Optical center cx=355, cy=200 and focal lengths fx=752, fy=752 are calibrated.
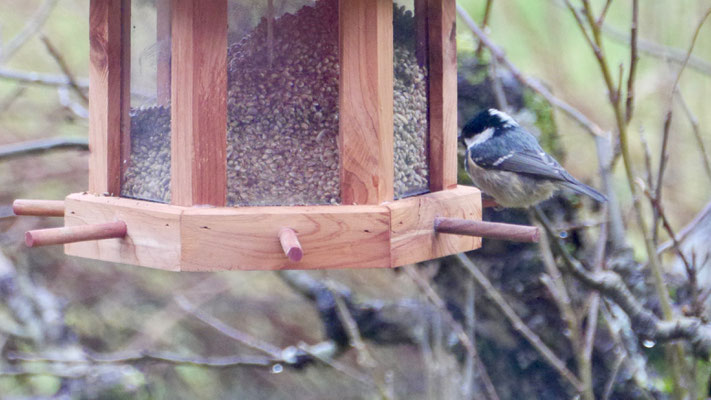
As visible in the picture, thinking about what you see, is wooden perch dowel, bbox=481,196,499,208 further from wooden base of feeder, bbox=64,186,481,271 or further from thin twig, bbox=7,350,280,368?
thin twig, bbox=7,350,280,368

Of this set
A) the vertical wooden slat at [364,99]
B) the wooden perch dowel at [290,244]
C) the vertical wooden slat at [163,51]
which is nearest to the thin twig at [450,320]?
the vertical wooden slat at [364,99]

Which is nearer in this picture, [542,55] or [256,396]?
[542,55]

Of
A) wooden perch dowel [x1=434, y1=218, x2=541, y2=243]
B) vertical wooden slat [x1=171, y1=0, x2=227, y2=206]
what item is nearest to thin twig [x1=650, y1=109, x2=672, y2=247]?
wooden perch dowel [x1=434, y1=218, x2=541, y2=243]

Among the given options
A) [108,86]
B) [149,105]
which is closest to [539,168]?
[149,105]

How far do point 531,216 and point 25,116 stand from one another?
2847 millimetres

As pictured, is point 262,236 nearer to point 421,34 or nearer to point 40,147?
point 421,34

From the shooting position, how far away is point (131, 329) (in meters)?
4.54

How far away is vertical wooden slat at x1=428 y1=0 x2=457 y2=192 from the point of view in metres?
2.62

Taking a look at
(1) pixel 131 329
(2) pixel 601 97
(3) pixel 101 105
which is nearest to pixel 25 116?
(1) pixel 131 329

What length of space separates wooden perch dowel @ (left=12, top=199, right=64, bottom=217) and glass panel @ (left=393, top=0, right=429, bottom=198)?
1.16 m

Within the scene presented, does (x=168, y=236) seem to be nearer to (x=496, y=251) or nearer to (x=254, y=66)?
(x=254, y=66)

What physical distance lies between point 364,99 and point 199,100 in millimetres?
475

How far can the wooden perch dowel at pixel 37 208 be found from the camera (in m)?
2.47

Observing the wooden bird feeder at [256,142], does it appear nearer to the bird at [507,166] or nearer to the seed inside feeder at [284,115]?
the seed inside feeder at [284,115]
